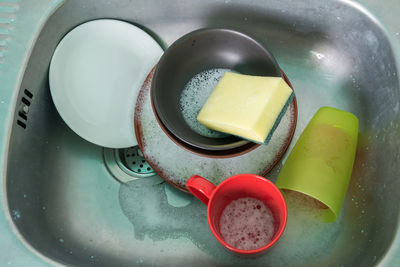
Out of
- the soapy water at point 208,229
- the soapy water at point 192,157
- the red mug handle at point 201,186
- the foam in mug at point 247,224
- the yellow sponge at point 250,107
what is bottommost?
the soapy water at point 208,229

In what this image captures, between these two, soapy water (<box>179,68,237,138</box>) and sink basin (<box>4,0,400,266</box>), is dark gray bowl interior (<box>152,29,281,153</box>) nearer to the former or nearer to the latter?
soapy water (<box>179,68,237,138</box>)

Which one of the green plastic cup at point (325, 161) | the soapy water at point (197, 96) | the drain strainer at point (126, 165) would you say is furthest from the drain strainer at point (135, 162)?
the green plastic cup at point (325, 161)

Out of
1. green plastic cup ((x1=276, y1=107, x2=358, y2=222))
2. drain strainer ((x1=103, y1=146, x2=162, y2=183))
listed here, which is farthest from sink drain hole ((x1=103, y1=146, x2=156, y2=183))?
green plastic cup ((x1=276, y1=107, x2=358, y2=222))

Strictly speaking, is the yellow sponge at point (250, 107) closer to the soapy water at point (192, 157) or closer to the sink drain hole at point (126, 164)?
the soapy water at point (192, 157)

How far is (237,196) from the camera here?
0.55 m

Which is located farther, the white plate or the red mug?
the white plate

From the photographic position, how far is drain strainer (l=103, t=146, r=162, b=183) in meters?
0.68

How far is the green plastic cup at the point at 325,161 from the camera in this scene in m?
0.56

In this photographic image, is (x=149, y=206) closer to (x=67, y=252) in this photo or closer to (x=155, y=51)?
(x=67, y=252)

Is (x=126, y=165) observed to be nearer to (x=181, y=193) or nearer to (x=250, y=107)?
(x=181, y=193)

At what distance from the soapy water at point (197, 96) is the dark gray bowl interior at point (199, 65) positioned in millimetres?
10

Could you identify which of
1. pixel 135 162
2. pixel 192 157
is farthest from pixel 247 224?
pixel 135 162

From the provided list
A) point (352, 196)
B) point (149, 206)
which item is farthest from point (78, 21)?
point (352, 196)

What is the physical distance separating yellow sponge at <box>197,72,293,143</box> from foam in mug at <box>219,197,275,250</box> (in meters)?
0.12
